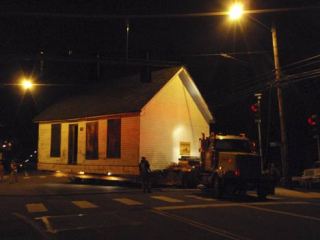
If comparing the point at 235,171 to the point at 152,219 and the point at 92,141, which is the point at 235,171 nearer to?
the point at 152,219

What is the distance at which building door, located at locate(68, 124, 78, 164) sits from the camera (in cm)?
3575

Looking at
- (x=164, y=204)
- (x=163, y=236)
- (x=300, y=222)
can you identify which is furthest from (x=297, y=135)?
(x=163, y=236)

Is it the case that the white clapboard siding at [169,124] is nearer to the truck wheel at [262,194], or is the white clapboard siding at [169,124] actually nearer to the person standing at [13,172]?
the person standing at [13,172]

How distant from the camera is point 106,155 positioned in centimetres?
3278

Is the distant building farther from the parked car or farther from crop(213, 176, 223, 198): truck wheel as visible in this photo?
crop(213, 176, 223, 198): truck wheel

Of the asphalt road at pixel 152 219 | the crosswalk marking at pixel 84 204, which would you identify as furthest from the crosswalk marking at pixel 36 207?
the crosswalk marking at pixel 84 204

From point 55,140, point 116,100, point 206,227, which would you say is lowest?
point 206,227

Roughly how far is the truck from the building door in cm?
1410

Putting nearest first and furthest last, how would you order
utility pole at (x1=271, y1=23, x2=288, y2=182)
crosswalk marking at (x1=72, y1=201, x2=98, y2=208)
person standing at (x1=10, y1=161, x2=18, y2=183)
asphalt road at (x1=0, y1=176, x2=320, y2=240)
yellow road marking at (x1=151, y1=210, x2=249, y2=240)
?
yellow road marking at (x1=151, y1=210, x2=249, y2=240), asphalt road at (x1=0, y1=176, x2=320, y2=240), crosswalk marking at (x1=72, y1=201, x2=98, y2=208), utility pole at (x1=271, y1=23, x2=288, y2=182), person standing at (x1=10, y1=161, x2=18, y2=183)

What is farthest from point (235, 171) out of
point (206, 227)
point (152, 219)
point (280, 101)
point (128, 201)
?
point (206, 227)

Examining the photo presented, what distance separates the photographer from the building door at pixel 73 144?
35.8 m

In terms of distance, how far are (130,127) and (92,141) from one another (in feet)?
12.3

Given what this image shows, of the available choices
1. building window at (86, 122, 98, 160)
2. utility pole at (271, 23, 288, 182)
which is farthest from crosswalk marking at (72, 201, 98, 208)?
building window at (86, 122, 98, 160)

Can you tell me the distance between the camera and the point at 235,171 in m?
22.7
